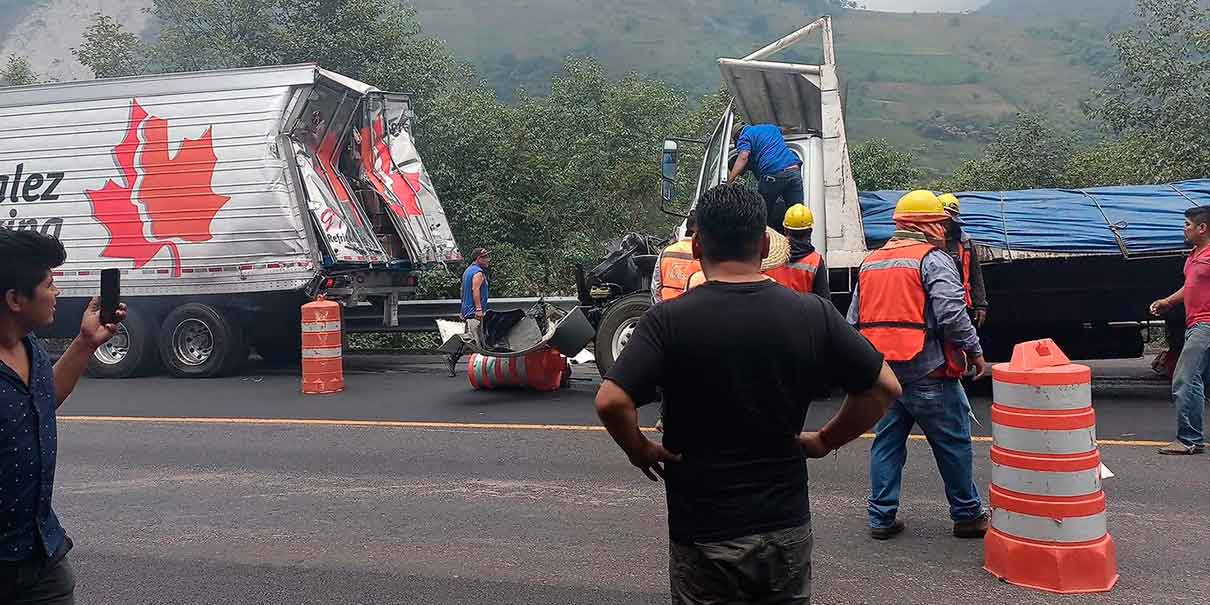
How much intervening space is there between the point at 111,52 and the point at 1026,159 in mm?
20430

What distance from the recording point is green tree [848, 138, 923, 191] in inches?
897

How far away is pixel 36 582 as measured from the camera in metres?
2.84

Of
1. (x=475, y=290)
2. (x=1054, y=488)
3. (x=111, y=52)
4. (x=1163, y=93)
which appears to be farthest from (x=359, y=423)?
(x=111, y=52)

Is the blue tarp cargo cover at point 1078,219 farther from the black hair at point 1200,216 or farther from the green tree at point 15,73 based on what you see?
the green tree at point 15,73

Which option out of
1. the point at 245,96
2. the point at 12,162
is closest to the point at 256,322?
the point at 245,96

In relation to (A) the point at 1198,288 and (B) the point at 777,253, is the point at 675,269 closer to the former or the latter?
(B) the point at 777,253

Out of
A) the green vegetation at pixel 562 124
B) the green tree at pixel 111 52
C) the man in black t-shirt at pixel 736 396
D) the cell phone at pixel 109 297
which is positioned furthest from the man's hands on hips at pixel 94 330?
the green tree at pixel 111 52

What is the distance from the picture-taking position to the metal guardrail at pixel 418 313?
13.0 m

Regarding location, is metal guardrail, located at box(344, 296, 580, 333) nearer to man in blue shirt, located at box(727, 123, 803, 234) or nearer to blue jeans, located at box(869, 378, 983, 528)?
man in blue shirt, located at box(727, 123, 803, 234)

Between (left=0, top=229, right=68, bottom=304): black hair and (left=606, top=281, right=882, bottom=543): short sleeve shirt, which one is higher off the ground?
(left=0, top=229, right=68, bottom=304): black hair

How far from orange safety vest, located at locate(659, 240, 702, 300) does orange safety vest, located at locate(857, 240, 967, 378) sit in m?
2.20

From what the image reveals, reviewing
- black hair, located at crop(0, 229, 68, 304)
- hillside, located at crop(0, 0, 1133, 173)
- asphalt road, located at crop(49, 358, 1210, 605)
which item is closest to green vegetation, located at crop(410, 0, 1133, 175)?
hillside, located at crop(0, 0, 1133, 173)

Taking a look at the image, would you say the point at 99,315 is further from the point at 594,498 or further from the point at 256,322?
the point at 256,322

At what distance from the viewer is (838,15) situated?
163875 mm
